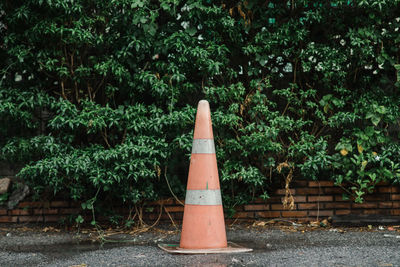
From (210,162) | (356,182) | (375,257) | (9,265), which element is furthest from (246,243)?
(9,265)

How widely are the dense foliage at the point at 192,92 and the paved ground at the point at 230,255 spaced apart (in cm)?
42

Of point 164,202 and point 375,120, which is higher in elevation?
point 375,120

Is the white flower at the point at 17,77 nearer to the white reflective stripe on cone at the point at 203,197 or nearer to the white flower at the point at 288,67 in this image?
the white reflective stripe on cone at the point at 203,197

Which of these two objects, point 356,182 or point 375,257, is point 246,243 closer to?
point 375,257

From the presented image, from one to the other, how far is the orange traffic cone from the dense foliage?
0.64 metres

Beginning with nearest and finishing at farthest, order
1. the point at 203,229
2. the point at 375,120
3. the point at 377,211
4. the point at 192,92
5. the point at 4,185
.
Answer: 1. the point at 203,229
2. the point at 375,120
3. the point at 192,92
4. the point at 377,211
5. the point at 4,185

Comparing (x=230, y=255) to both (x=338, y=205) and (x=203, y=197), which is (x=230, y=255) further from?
(x=338, y=205)

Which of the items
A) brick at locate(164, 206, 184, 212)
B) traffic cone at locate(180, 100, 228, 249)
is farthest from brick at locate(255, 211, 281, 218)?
traffic cone at locate(180, 100, 228, 249)

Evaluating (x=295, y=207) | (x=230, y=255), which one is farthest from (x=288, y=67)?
(x=230, y=255)

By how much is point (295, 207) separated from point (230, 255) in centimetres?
154

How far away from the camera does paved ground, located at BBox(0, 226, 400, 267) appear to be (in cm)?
332

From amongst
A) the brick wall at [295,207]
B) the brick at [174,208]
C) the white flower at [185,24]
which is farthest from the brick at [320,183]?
the white flower at [185,24]

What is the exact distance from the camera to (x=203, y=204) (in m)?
3.66

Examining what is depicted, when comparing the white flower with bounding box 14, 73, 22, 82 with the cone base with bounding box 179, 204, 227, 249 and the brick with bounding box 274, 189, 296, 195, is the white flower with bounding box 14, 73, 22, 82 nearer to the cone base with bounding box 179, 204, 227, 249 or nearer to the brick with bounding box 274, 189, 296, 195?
the cone base with bounding box 179, 204, 227, 249
